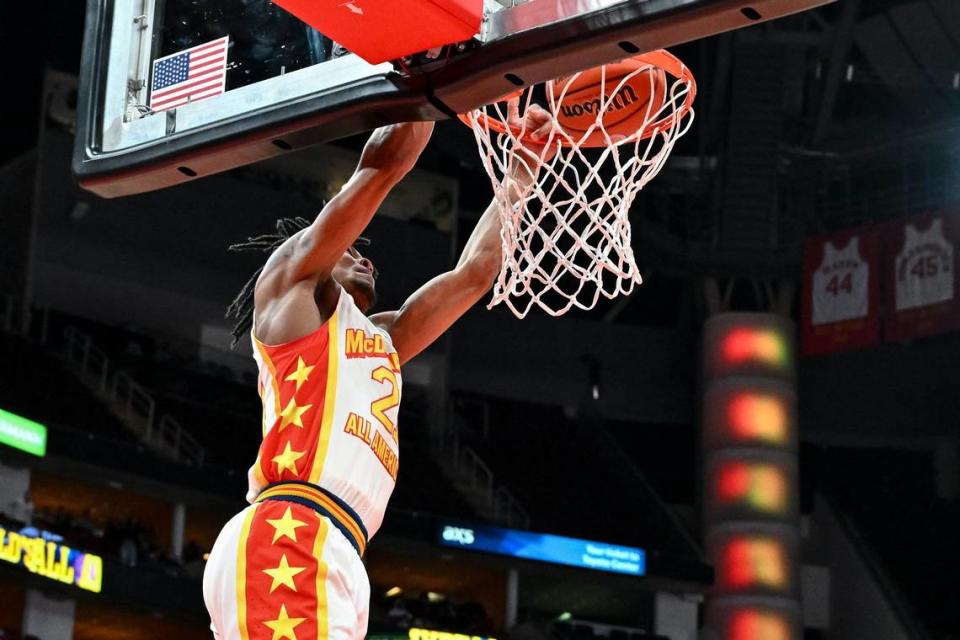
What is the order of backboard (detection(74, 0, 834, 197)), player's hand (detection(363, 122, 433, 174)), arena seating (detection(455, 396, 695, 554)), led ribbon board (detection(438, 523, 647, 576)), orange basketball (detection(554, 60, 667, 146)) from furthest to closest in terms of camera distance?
arena seating (detection(455, 396, 695, 554)) < led ribbon board (detection(438, 523, 647, 576)) < orange basketball (detection(554, 60, 667, 146)) < player's hand (detection(363, 122, 433, 174)) < backboard (detection(74, 0, 834, 197))

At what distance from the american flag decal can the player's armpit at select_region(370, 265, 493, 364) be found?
0.84 metres

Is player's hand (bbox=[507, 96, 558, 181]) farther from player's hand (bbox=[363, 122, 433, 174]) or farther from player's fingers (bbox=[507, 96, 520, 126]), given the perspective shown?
player's hand (bbox=[363, 122, 433, 174])

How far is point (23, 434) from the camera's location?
18.7 m

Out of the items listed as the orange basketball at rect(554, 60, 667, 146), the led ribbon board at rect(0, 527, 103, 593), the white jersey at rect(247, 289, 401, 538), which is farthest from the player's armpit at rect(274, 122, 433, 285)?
the led ribbon board at rect(0, 527, 103, 593)

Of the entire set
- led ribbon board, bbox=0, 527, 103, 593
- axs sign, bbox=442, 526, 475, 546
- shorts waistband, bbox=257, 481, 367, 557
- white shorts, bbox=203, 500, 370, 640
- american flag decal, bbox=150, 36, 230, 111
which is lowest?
white shorts, bbox=203, 500, 370, 640

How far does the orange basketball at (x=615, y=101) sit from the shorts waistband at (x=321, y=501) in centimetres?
171

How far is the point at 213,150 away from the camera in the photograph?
4.25m

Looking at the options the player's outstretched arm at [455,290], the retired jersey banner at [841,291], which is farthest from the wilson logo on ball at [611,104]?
the retired jersey banner at [841,291]

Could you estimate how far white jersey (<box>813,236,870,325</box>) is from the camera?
2225 centimetres

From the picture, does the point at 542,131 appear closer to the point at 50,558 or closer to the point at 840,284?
the point at 50,558

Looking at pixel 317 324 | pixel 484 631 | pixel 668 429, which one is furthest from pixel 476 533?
pixel 317 324

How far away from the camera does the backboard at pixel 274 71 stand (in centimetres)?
367

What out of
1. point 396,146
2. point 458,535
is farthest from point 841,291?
point 396,146

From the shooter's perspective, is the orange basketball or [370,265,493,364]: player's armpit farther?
the orange basketball
